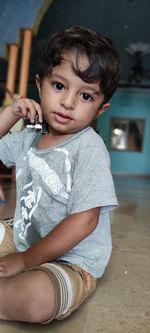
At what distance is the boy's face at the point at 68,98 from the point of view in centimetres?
74

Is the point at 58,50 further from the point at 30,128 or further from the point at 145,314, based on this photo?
the point at 145,314

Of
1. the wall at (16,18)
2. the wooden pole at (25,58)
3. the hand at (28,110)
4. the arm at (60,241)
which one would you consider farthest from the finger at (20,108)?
the wall at (16,18)

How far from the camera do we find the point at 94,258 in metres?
0.81

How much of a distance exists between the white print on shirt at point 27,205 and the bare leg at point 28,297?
190 millimetres

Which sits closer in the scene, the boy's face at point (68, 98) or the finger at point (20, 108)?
the boy's face at point (68, 98)

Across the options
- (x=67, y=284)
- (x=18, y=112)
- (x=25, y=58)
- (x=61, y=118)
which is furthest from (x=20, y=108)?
(x=25, y=58)

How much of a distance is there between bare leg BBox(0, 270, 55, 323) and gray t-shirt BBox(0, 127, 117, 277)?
5.6 inches

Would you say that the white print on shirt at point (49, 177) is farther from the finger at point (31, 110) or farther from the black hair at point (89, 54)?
the black hair at point (89, 54)

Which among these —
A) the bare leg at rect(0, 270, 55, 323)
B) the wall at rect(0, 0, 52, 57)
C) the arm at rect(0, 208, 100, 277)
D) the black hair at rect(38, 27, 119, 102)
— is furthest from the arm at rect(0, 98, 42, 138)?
Answer: the wall at rect(0, 0, 52, 57)

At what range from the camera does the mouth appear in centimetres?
77

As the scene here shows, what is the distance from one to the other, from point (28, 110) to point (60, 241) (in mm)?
335

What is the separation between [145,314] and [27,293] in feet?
0.96

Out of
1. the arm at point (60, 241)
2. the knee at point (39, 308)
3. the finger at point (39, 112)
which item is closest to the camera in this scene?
the knee at point (39, 308)

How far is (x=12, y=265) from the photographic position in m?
0.77
